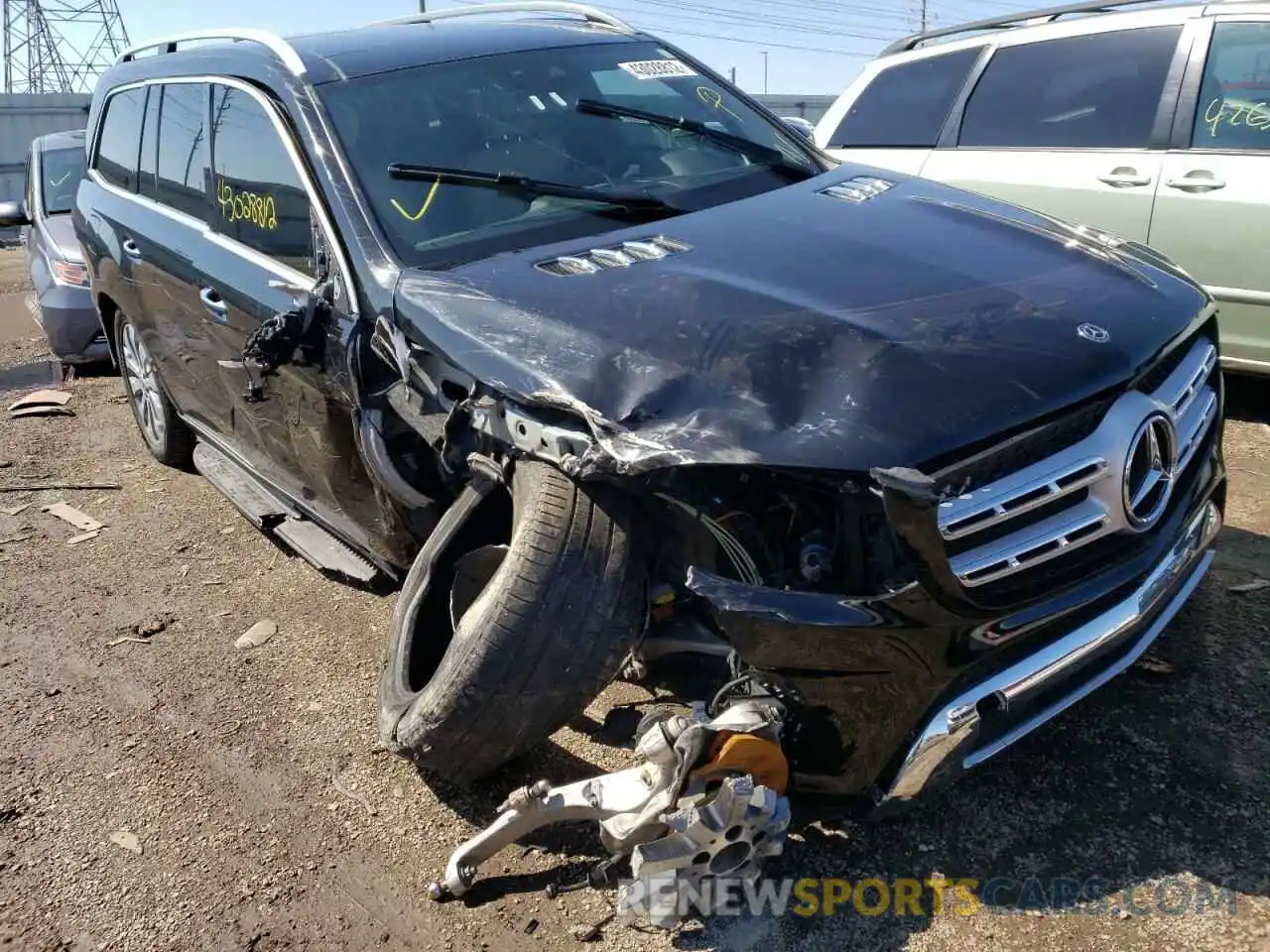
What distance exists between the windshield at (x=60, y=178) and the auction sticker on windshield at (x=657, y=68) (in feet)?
20.3

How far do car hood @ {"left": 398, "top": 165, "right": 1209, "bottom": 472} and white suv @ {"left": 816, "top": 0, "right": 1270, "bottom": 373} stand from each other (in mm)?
2003

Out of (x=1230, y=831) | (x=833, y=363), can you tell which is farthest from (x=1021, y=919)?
(x=833, y=363)

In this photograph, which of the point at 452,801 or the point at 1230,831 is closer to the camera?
the point at 1230,831

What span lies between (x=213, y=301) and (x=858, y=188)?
2.28m

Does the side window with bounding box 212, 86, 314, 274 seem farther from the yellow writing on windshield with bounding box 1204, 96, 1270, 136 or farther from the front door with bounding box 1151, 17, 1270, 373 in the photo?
the yellow writing on windshield with bounding box 1204, 96, 1270, 136

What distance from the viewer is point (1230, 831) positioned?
2.52 meters

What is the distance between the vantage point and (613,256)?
296cm

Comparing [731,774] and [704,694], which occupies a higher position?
[731,774]

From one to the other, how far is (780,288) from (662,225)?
0.66 m

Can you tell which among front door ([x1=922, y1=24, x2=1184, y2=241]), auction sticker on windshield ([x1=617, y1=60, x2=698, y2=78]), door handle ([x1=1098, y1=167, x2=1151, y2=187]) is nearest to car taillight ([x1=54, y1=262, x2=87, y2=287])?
auction sticker on windshield ([x1=617, y1=60, x2=698, y2=78])

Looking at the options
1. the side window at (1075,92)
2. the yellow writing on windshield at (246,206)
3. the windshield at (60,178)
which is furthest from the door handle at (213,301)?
the windshield at (60,178)

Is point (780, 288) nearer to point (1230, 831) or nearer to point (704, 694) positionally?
point (704, 694)

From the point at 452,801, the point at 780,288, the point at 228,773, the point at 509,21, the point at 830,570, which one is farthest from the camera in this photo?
the point at 509,21

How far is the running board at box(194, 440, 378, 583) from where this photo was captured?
3.73 meters
